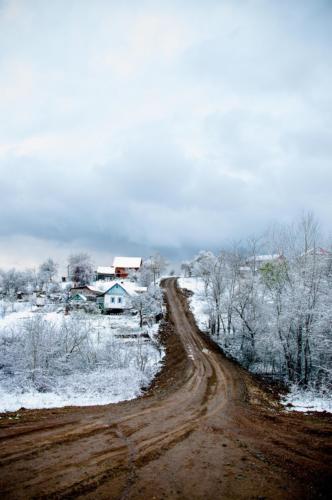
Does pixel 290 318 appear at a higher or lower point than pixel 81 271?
lower

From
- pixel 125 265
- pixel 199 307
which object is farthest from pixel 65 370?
pixel 125 265

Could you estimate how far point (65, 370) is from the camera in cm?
2353

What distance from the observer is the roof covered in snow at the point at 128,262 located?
317ft

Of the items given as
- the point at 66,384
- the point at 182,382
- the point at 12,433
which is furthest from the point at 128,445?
the point at 182,382

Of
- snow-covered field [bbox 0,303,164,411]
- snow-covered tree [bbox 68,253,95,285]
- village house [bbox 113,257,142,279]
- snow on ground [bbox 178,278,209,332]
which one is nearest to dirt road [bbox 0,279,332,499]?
snow-covered field [bbox 0,303,164,411]

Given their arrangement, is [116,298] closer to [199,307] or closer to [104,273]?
[199,307]

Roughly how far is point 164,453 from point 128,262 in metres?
90.3

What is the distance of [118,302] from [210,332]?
19466mm

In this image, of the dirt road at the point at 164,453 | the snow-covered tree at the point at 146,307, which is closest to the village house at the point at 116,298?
the snow-covered tree at the point at 146,307

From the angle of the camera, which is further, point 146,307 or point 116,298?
point 116,298

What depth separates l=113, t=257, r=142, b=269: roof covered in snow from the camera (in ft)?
317

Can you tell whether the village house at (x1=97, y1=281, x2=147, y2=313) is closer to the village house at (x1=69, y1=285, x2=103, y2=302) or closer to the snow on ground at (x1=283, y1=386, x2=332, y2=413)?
the village house at (x1=69, y1=285, x2=103, y2=302)

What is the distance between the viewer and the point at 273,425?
11797mm

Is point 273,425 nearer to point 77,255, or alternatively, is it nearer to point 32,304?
point 32,304
